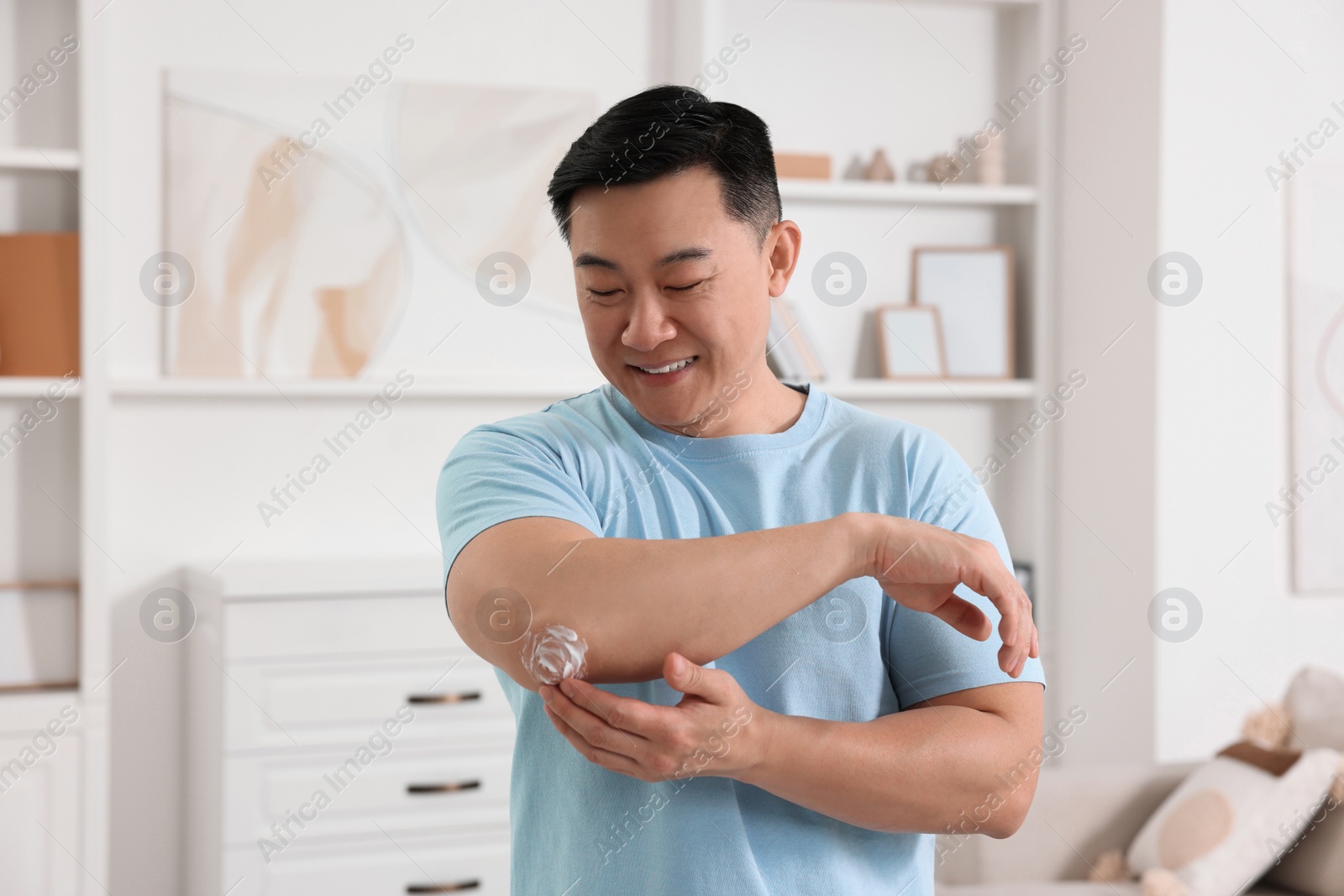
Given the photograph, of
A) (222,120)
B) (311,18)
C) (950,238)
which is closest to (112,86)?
(222,120)

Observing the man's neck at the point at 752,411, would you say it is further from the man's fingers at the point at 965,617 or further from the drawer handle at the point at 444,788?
the drawer handle at the point at 444,788

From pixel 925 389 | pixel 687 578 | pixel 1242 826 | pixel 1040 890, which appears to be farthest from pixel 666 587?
pixel 925 389

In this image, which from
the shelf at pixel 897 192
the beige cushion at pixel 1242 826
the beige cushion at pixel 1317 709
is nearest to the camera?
the beige cushion at pixel 1242 826

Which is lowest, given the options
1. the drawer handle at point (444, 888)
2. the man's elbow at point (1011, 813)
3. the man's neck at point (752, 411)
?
the drawer handle at point (444, 888)

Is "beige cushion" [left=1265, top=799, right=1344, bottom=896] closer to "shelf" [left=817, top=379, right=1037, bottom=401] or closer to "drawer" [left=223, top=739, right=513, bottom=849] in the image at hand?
"shelf" [left=817, top=379, right=1037, bottom=401]

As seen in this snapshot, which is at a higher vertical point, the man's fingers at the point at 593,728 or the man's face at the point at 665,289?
the man's face at the point at 665,289

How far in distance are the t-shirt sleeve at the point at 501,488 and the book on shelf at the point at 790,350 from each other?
2.14 metres

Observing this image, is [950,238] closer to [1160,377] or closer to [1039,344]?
[1039,344]

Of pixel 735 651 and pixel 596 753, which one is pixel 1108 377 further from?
pixel 596 753

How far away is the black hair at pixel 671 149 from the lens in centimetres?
95

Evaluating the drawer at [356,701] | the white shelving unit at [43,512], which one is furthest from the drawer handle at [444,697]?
the white shelving unit at [43,512]

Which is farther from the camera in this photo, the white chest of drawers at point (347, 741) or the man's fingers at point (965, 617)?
the white chest of drawers at point (347, 741)

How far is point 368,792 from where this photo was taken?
2.61 meters

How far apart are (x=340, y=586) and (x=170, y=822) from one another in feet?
2.86
